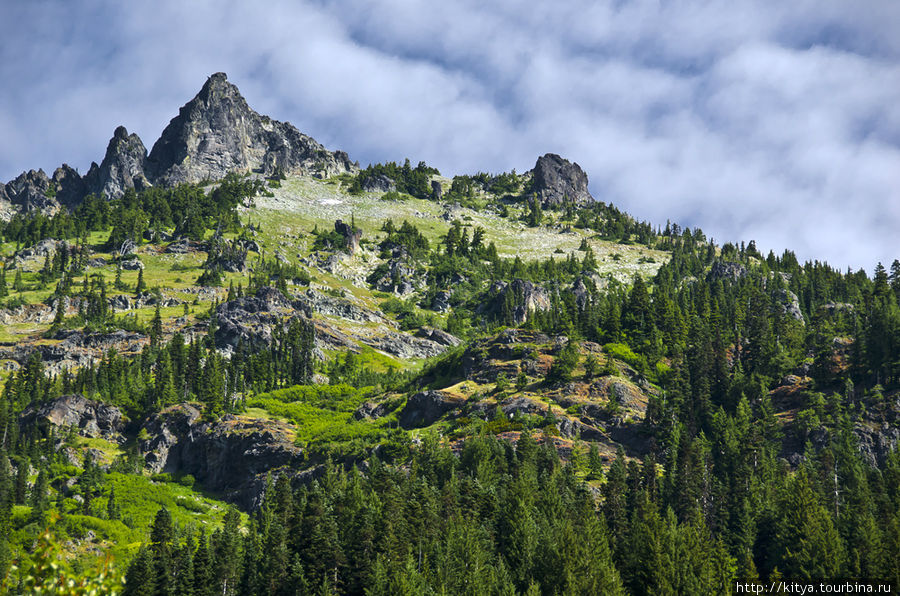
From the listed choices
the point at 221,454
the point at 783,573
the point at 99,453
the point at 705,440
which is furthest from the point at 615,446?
the point at 99,453

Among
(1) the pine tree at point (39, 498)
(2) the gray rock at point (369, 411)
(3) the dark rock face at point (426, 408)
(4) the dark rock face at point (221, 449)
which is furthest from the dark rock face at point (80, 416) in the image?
(3) the dark rock face at point (426, 408)

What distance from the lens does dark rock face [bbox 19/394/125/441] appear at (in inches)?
6649

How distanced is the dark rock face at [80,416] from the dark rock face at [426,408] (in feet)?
234

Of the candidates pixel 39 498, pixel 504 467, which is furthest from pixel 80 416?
pixel 504 467

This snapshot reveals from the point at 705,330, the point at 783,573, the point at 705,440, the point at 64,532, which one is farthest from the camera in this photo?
the point at 705,330

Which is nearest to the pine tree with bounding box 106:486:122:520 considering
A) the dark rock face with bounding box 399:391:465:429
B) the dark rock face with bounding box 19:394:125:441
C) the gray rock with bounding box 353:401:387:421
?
the dark rock face with bounding box 19:394:125:441

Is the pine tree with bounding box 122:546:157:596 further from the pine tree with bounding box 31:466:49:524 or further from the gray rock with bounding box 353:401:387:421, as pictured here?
the gray rock with bounding box 353:401:387:421

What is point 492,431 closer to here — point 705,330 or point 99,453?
point 705,330

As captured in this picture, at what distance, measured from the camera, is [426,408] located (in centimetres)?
16012

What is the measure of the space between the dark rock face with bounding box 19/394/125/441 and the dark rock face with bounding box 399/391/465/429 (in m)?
71.3

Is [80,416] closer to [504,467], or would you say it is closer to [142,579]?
[142,579]

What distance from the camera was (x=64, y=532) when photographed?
382ft

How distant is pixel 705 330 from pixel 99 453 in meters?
147

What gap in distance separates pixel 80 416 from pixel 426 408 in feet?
275
